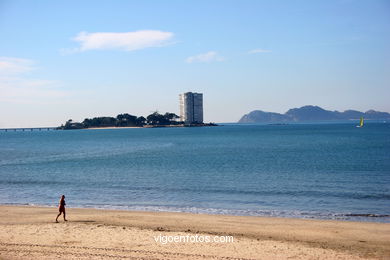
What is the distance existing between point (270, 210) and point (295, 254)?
10.5 m

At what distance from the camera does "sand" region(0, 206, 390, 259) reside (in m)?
15.4

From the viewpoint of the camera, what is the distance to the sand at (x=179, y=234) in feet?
50.6

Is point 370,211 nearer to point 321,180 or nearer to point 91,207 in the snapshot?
point 321,180

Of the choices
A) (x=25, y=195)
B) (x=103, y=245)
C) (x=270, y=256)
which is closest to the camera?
(x=270, y=256)

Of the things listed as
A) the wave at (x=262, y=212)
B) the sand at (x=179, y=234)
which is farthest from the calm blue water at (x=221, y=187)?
the sand at (x=179, y=234)

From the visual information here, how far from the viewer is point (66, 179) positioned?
43781 millimetres

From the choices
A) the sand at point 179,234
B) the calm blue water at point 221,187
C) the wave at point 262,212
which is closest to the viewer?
the sand at point 179,234

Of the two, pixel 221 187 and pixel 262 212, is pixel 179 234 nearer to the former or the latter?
pixel 262 212

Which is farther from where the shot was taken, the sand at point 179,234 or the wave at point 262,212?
the wave at point 262,212

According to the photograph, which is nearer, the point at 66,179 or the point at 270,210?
the point at 270,210

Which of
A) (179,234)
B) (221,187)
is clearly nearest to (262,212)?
(179,234)

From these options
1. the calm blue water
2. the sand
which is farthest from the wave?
the sand

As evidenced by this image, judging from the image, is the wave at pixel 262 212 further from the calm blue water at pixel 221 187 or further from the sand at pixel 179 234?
the sand at pixel 179 234

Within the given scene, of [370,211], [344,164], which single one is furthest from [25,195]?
[344,164]
